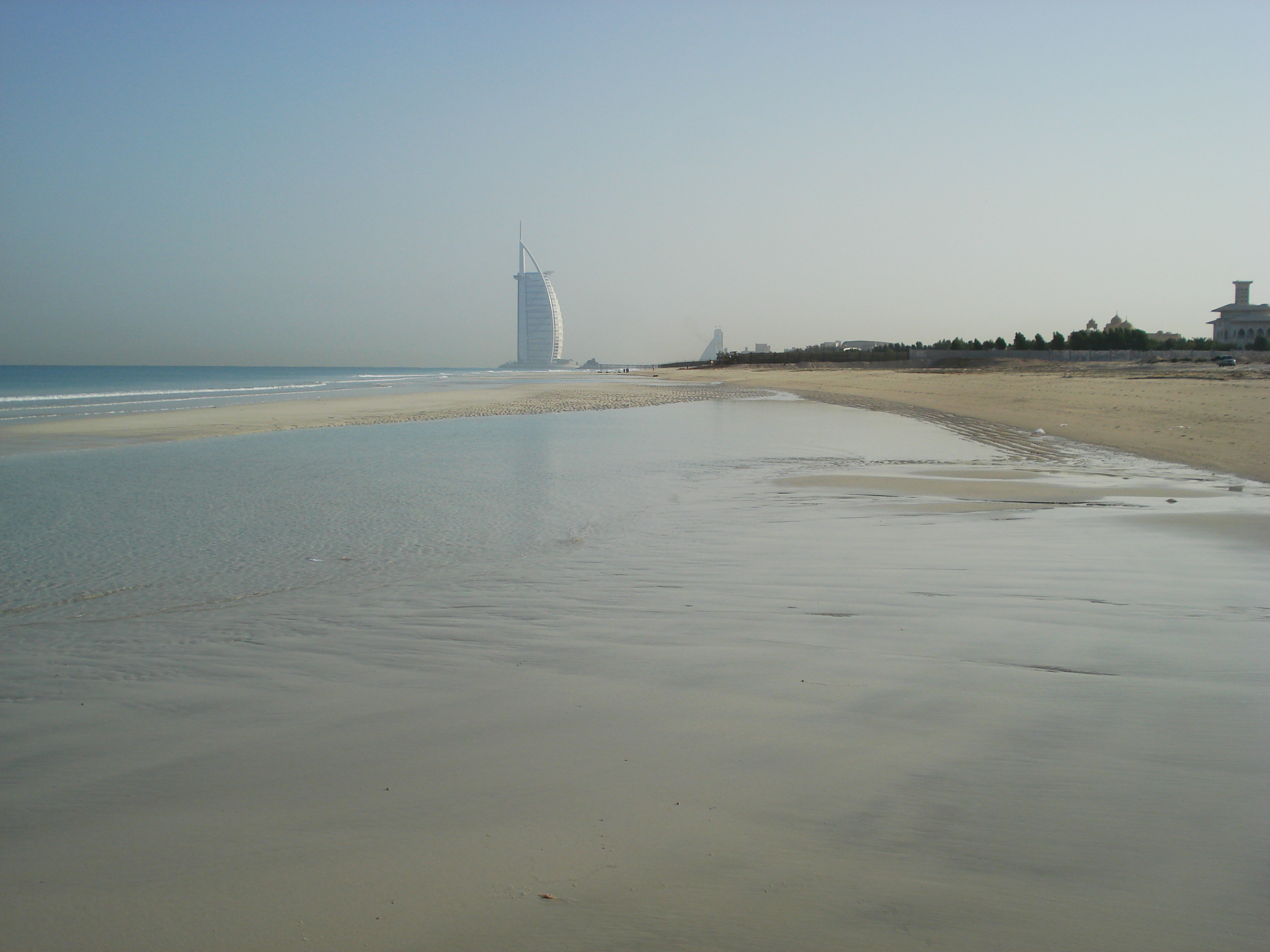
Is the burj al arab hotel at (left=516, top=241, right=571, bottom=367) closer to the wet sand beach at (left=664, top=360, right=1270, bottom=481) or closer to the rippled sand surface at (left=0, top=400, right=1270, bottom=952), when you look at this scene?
the wet sand beach at (left=664, top=360, right=1270, bottom=481)

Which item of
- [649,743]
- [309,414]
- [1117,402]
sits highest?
[1117,402]

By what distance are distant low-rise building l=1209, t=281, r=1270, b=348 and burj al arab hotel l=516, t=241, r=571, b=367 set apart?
123 metres

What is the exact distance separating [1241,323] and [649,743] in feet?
297

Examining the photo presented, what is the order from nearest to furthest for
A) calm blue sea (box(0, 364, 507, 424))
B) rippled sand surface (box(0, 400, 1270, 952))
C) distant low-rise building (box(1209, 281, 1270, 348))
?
rippled sand surface (box(0, 400, 1270, 952)), calm blue sea (box(0, 364, 507, 424)), distant low-rise building (box(1209, 281, 1270, 348))

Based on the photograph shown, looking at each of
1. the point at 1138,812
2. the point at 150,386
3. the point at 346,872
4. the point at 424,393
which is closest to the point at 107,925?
the point at 346,872

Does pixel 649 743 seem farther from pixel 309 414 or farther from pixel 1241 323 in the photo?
pixel 1241 323

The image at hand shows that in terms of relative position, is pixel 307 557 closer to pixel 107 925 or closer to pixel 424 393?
pixel 107 925

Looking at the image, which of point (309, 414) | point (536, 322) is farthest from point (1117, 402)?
point (536, 322)

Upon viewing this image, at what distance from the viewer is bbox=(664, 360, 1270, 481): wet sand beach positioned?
12234 millimetres

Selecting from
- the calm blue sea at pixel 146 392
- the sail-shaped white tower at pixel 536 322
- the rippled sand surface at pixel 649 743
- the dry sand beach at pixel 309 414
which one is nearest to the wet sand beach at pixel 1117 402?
the rippled sand surface at pixel 649 743

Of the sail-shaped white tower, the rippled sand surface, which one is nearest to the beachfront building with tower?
the sail-shaped white tower

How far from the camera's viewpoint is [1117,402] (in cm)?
2092

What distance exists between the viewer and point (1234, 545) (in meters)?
5.76

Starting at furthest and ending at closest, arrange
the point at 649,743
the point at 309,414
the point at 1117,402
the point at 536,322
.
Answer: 1. the point at 536,322
2. the point at 309,414
3. the point at 1117,402
4. the point at 649,743
